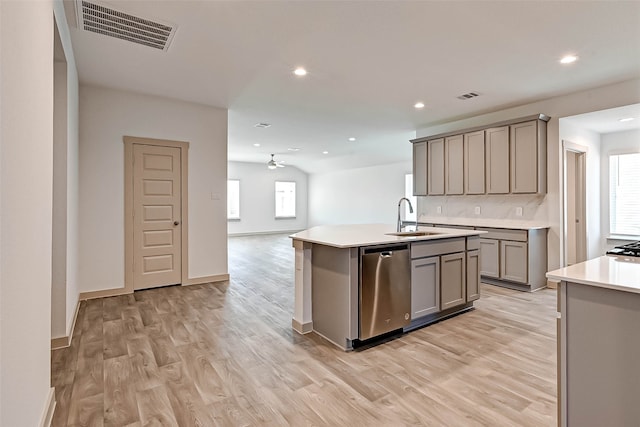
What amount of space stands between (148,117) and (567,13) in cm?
466

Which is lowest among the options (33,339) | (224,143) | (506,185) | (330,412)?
(330,412)

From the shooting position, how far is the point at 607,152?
5.53 m

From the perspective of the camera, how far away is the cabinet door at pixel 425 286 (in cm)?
298

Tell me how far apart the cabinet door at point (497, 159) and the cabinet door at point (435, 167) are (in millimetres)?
803

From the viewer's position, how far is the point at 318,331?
295cm

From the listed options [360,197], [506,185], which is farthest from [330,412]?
[360,197]

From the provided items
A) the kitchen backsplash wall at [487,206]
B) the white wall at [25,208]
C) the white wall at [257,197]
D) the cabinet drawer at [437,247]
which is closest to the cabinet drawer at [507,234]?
the kitchen backsplash wall at [487,206]

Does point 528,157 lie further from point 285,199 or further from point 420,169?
point 285,199

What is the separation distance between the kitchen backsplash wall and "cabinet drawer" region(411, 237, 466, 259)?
208 cm

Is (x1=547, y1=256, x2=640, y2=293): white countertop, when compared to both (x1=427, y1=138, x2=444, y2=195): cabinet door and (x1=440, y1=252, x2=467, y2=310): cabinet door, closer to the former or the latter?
(x1=440, y1=252, x2=467, y2=310): cabinet door

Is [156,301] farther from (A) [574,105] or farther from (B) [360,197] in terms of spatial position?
(B) [360,197]

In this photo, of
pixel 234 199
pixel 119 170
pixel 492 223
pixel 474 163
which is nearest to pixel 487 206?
pixel 492 223

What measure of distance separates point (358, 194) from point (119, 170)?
7943 millimetres

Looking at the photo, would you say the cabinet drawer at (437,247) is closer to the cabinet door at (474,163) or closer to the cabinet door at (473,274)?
the cabinet door at (473,274)
